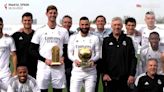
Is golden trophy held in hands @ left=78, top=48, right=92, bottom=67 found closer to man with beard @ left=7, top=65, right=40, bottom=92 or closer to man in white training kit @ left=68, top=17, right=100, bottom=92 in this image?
man in white training kit @ left=68, top=17, right=100, bottom=92

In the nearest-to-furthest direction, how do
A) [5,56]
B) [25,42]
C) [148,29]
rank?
[5,56] < [25,42] < [148,29]

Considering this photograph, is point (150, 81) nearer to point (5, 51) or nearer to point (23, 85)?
point (23, 85)

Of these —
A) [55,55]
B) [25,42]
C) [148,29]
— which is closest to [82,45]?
[55,55]

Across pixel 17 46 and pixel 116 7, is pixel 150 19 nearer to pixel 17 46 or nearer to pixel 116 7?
pixel 17 46

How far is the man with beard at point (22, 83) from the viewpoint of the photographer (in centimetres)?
698

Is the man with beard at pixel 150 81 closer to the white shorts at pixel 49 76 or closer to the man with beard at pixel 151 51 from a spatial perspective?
the man with beard at pixel 151 51

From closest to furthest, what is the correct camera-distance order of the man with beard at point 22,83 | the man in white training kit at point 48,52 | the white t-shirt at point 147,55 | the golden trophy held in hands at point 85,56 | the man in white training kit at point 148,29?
the man with beard at point 22,83
the golden trophy held in hands at point 85,56
the man in white training kit at point 48,52
the white t-shirt at point 147,55
the man in white training kit at point 148,29

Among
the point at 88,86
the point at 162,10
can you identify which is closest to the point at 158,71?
the point at 88,86

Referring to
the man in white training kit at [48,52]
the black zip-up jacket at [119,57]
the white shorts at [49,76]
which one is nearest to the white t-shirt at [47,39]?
the man in white training kit at [48,52]

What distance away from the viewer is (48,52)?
24.7 feet

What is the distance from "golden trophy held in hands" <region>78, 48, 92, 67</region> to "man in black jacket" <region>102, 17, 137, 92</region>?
265 millimetres

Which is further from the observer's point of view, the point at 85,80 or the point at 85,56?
the point at 85,80

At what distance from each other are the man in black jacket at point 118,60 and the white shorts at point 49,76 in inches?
26.8

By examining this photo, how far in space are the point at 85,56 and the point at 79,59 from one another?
18 centimetres
